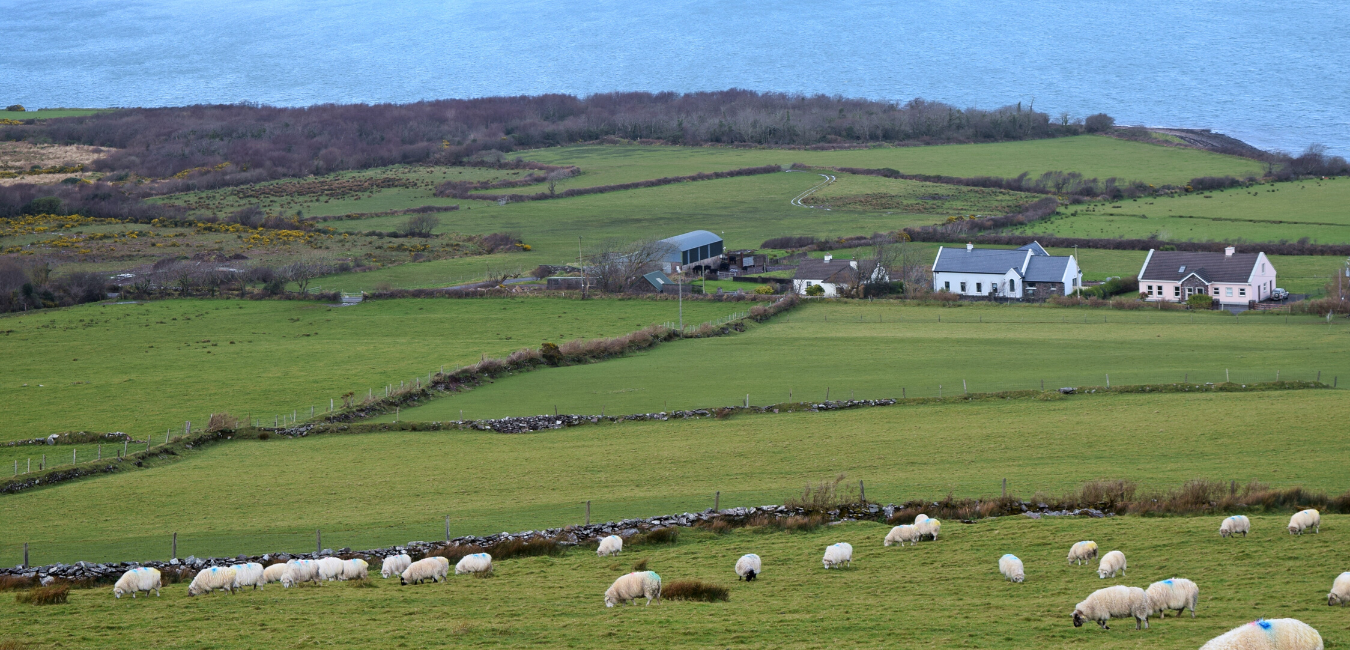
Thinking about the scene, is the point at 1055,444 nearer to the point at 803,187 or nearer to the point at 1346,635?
the point at 1346,635

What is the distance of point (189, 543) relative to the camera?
928 inches

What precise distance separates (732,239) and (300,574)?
68052 mm

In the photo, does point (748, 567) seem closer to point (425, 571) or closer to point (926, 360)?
point (425, 571)

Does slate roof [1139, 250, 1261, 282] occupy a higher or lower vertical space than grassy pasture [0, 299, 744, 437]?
higher

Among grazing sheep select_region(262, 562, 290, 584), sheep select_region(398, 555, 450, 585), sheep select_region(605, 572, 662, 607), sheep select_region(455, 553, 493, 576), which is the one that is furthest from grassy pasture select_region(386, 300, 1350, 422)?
sheep select_region(605, 572, 662, 607)

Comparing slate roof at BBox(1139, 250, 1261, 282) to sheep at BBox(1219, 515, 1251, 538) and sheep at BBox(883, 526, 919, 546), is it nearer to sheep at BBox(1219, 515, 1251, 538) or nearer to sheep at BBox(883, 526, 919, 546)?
sheep at BBox(1219, 515, 1251, 538)

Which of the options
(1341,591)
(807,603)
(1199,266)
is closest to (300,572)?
(807,603)

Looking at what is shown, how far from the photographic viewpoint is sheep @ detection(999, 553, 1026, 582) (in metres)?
17.4

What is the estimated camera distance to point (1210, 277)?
2297 inches

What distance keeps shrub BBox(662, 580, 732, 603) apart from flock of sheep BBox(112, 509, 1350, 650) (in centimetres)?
27

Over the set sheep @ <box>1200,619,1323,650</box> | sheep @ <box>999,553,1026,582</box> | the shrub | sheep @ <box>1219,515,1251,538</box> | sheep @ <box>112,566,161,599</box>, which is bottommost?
sheep @ <box>112,566,161,599</box>

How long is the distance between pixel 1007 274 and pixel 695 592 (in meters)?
51.6

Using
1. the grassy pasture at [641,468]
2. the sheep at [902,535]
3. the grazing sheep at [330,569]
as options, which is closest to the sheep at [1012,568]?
the sheep at [902,535]

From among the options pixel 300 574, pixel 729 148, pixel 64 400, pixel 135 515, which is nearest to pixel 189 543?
pixel 135 515
